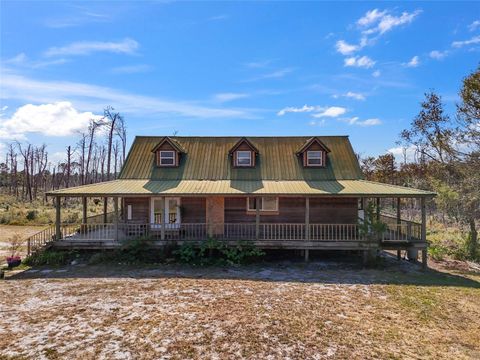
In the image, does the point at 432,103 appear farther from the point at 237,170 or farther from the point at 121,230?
the point at 121,230

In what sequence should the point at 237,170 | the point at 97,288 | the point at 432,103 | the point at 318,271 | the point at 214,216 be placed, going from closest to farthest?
1. the point at 97,288
2. the point at 318,271
3. the point at 214,216
4. the point at 237,170
5. the point at 432,103

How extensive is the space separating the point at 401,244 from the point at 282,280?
659 cm

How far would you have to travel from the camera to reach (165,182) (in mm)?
18750

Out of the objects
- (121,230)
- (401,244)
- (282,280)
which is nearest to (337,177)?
(401,244)

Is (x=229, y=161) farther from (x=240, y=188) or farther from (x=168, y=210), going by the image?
(x=168, y=210)

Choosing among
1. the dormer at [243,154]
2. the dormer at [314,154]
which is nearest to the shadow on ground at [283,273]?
the dormer at [314,154]

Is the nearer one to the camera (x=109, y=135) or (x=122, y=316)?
(x=122, y=316)

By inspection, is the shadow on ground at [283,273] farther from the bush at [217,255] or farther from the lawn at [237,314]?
the bush at [217,255]

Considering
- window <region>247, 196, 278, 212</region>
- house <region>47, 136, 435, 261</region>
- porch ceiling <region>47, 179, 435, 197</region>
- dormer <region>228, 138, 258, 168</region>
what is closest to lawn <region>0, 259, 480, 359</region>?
house <region>47, 136, 435, 261</region>

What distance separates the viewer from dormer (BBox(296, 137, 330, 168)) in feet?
66.4

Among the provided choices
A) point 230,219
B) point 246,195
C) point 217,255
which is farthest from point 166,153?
point 217,255

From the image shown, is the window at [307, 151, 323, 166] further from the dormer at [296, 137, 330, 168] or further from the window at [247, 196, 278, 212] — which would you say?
the window at [247, 196, 278, 212]

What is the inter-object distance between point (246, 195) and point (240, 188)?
3.30 ft

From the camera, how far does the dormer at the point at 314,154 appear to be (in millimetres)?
20234
